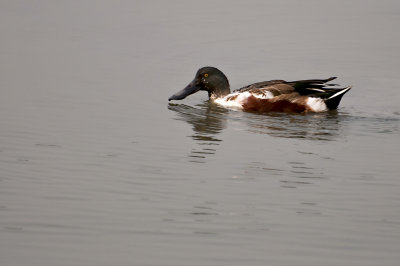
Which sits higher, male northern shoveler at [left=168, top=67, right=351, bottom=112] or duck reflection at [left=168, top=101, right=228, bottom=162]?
male northern shoveler at [left=168, top=67, right=351, bottom=112]

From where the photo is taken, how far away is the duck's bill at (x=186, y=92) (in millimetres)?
11970

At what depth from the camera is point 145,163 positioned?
8305mm

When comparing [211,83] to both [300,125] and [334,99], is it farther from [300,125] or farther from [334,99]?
[300,125]

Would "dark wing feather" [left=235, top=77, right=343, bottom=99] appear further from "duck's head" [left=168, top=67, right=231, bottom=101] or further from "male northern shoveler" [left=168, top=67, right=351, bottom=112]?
"duck's head" [left=168, top=67, right=231, bottom=101]

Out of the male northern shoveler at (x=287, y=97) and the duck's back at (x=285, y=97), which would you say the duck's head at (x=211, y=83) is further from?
the duck's back at (x=285, y=97)

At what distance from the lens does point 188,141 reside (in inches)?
378

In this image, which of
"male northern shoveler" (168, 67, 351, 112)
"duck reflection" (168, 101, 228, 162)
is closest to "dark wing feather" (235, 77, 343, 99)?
"male northern shoveler" (168, 67, 351, 112)

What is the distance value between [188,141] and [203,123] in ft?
4.36

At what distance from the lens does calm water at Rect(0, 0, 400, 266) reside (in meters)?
6.09

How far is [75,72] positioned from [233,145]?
4.47m

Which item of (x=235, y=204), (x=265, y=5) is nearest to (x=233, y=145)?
(x=235, y=204)

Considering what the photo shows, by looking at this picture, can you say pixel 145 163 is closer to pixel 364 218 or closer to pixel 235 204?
pixel 235 204

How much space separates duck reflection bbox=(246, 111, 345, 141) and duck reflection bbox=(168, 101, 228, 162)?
0.48 metres

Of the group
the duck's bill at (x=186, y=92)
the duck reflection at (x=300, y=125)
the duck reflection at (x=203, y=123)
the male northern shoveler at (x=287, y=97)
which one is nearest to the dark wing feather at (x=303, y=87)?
the male northern shoveler at (x=287, y=97)
